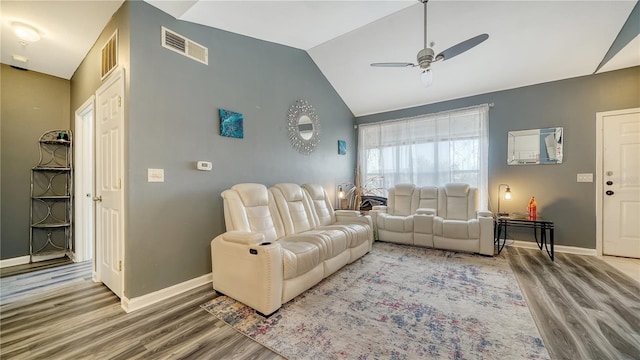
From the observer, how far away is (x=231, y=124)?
111 inches

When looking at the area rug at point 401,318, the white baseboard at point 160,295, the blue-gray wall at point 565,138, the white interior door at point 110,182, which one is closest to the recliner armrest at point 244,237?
the area rug at point 401,318

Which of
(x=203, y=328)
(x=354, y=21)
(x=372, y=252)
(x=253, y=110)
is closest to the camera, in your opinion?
(x=203, y=328)

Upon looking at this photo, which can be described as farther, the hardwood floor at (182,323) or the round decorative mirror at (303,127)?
the round decorative mirror at (303,127)

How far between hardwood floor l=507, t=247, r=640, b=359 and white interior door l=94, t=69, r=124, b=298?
11.6 feet

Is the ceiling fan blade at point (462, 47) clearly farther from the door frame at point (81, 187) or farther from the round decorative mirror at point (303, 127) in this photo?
the door frame at point (81, 187)

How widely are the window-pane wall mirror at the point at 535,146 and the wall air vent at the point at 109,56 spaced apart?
560cm

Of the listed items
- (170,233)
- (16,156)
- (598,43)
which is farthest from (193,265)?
(598,43)

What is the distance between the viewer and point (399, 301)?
2158 millimetres

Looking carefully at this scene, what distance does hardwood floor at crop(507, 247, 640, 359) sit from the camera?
5.12 feet

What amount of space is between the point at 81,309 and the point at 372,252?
3.34 meters

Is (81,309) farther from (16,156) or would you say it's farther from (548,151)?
(548,151)

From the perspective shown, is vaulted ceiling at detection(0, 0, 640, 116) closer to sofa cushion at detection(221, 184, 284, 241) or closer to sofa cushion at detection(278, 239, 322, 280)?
sofa cushion at detection(221, 184, 284, 241)

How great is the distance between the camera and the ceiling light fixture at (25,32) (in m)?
2.31

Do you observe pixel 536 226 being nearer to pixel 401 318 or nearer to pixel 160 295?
pixel 401 318
